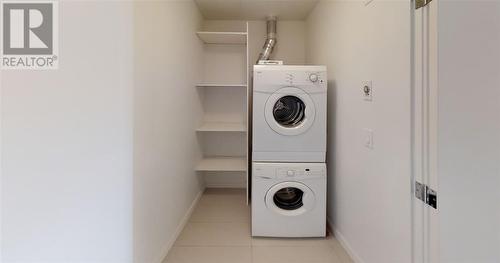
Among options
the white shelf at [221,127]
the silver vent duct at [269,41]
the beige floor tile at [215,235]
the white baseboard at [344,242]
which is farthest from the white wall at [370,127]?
the white shelf at [221,127]

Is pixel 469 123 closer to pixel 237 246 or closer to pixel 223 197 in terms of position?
pixel 237 246

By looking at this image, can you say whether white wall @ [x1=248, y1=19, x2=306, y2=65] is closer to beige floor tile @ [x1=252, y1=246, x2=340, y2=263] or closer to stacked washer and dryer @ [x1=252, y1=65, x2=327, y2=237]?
stacked washer and dryer @ [x1=252, y1=65, x2=327, y2=237]

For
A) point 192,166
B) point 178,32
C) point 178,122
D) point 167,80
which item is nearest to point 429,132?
point 167,80

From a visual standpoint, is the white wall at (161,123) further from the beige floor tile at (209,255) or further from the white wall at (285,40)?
the white wall at (285,40)

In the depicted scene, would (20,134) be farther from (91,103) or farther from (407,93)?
(407,93)

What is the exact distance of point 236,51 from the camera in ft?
12.8

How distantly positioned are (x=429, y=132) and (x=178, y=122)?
2014mm

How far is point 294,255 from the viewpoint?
222cm

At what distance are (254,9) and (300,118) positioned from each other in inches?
67.5

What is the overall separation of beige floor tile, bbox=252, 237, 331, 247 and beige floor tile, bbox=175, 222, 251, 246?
9cm

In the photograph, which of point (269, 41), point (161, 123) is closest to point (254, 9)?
point (269, 41)

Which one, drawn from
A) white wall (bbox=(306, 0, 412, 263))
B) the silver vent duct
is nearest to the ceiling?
the silver vent duct

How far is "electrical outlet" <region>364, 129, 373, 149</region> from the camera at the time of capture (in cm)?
184

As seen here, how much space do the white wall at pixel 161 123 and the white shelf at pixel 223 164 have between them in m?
0.28
